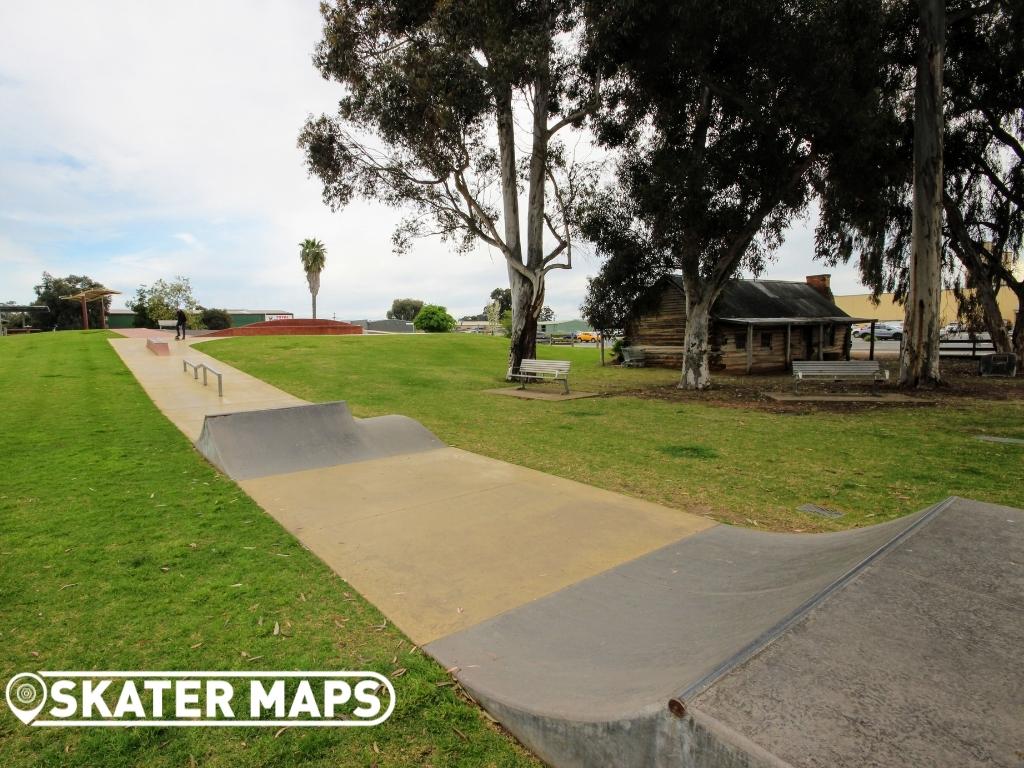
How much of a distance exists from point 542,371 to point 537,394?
1419mm

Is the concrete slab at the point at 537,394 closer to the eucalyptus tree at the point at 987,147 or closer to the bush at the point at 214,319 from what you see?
the eucalyptus tree at the point at 987,147

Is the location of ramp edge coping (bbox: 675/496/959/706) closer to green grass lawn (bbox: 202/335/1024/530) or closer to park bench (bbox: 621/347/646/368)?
green grass lawn (bbox: 202/335/1024/530)

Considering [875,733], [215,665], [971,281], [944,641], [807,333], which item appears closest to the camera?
[875,733]

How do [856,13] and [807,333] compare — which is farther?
[807,333]

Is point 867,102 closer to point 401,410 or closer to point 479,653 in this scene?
point 401,410

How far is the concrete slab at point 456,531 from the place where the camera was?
12.7ft

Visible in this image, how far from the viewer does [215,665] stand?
9.82ft

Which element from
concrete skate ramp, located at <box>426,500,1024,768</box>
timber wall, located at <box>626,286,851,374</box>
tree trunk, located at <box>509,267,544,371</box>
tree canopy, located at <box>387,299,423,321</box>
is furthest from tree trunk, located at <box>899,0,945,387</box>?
tree canopy, located at <box>387,299,423,321</box>

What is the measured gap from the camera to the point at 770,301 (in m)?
30.2

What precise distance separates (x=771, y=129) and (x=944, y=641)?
1479 centimetres

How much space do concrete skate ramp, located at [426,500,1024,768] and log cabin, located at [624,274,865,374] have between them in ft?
63.8

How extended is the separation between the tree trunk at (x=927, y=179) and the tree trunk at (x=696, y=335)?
6.07 m

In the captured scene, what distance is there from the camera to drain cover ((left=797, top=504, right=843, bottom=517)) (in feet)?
19.1

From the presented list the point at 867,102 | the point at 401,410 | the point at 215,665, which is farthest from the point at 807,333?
the point at 215,665
